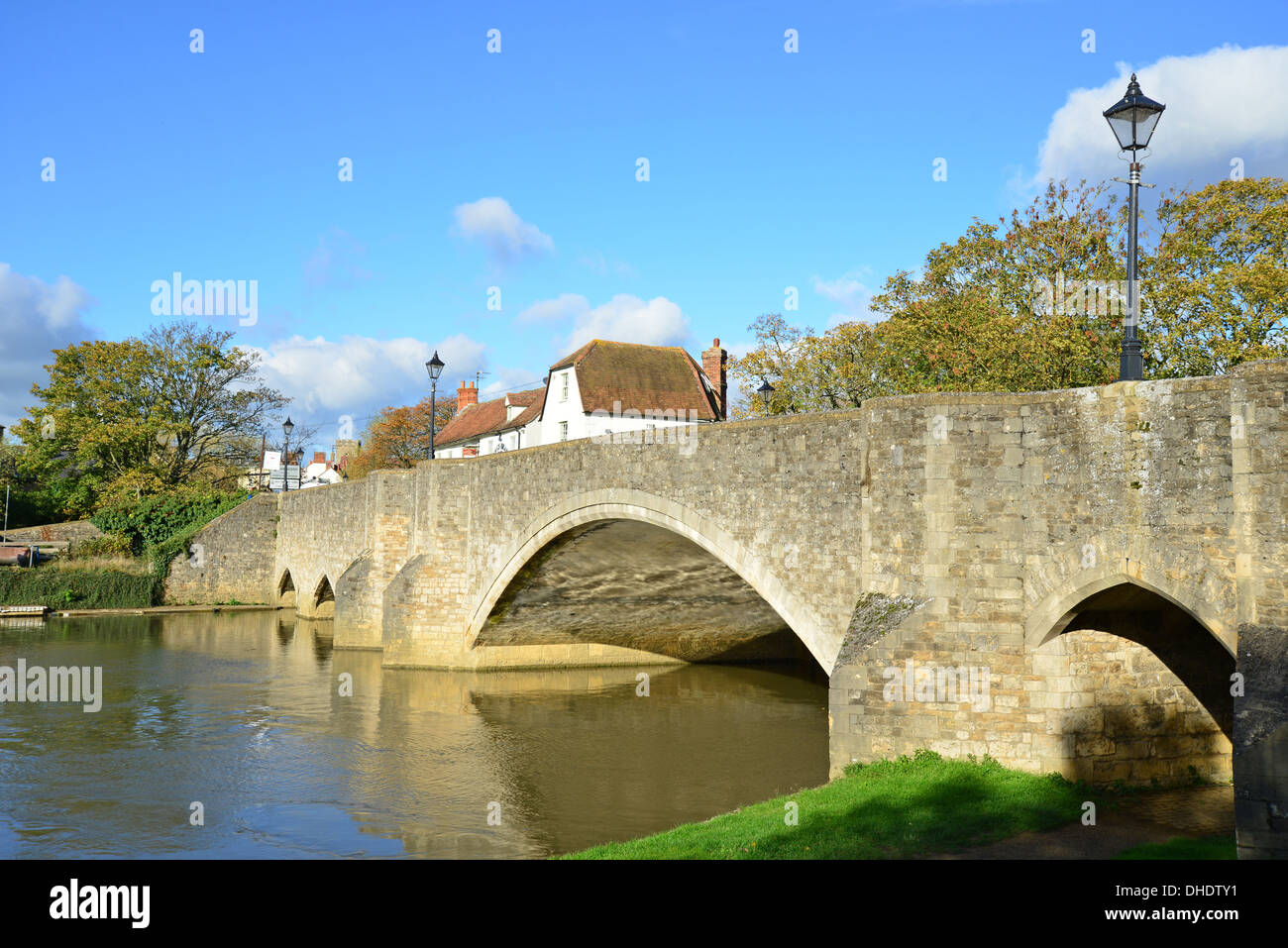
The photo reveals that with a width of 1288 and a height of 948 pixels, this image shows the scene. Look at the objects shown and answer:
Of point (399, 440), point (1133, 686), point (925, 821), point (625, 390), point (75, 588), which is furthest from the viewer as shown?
point (399, 440)

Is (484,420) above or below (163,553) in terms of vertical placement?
above

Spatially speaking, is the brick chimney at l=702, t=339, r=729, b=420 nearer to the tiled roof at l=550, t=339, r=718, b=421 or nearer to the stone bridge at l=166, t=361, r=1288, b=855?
the tiled roof at l=550, t=339, r=718, b=421

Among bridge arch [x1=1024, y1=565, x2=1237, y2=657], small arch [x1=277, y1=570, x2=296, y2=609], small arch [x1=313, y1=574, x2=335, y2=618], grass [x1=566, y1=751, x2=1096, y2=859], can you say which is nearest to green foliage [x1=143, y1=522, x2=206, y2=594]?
small arch [x1=277, y1=570, x2=296, y2=609]

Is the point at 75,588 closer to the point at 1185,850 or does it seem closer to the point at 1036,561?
the point at 1036,561

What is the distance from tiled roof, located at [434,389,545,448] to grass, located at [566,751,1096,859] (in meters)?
37.2

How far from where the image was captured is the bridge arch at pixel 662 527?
46.8 feet

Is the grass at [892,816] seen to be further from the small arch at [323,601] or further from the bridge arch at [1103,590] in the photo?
the small arch at [323,601]

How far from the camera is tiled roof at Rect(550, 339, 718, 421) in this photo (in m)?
41.0

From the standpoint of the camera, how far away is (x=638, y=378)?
1660 inches

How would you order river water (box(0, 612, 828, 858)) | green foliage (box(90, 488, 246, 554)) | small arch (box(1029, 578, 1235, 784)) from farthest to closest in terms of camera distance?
green foliage (box(90, 488, 246, 554)) → river water (box(0, 612, 828, 858)) → small arch (box(1029, 578, 1235, 784))

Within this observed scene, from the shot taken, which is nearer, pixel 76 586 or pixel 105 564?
pixel 76 586

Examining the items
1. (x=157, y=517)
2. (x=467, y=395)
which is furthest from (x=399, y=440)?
(x=157, y=517)

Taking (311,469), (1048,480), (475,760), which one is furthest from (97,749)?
(311,469)

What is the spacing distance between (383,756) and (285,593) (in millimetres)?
27265
